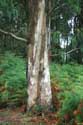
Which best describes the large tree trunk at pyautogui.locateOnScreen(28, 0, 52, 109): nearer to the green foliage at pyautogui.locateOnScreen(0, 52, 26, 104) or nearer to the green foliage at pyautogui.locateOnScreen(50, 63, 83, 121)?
the green foliage at pyautogui.locateOnScreen(50, 63, 83, 121)

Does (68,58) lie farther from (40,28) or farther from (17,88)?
(40,28)

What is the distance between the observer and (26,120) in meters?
12.8

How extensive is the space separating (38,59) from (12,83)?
2.63 metres

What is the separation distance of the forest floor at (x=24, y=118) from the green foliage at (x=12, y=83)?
895 mm

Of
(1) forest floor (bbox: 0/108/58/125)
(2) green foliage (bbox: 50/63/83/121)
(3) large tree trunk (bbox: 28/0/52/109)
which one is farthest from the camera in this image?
(3) large tree trunk (bbox: 28/0/52/109)

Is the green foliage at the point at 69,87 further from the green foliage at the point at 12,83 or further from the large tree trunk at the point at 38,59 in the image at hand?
the green foliage at the point at 12,83

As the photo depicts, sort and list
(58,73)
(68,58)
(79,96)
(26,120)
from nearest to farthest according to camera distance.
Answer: (79,96)
(26,120)
(58,73)
(68,58)

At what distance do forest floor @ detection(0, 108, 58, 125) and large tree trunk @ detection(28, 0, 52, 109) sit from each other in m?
0.50

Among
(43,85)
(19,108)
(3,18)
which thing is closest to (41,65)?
(43,85)

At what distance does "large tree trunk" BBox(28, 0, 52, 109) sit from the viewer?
13586 mm

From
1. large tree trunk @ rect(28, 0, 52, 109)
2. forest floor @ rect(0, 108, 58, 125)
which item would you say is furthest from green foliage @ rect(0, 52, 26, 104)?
large tree trunk @ rect(28, 0, 52, 109)

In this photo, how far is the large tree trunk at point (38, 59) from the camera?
13586 mm

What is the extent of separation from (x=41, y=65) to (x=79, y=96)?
3531 mm

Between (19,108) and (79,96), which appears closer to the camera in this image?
(79,96)
